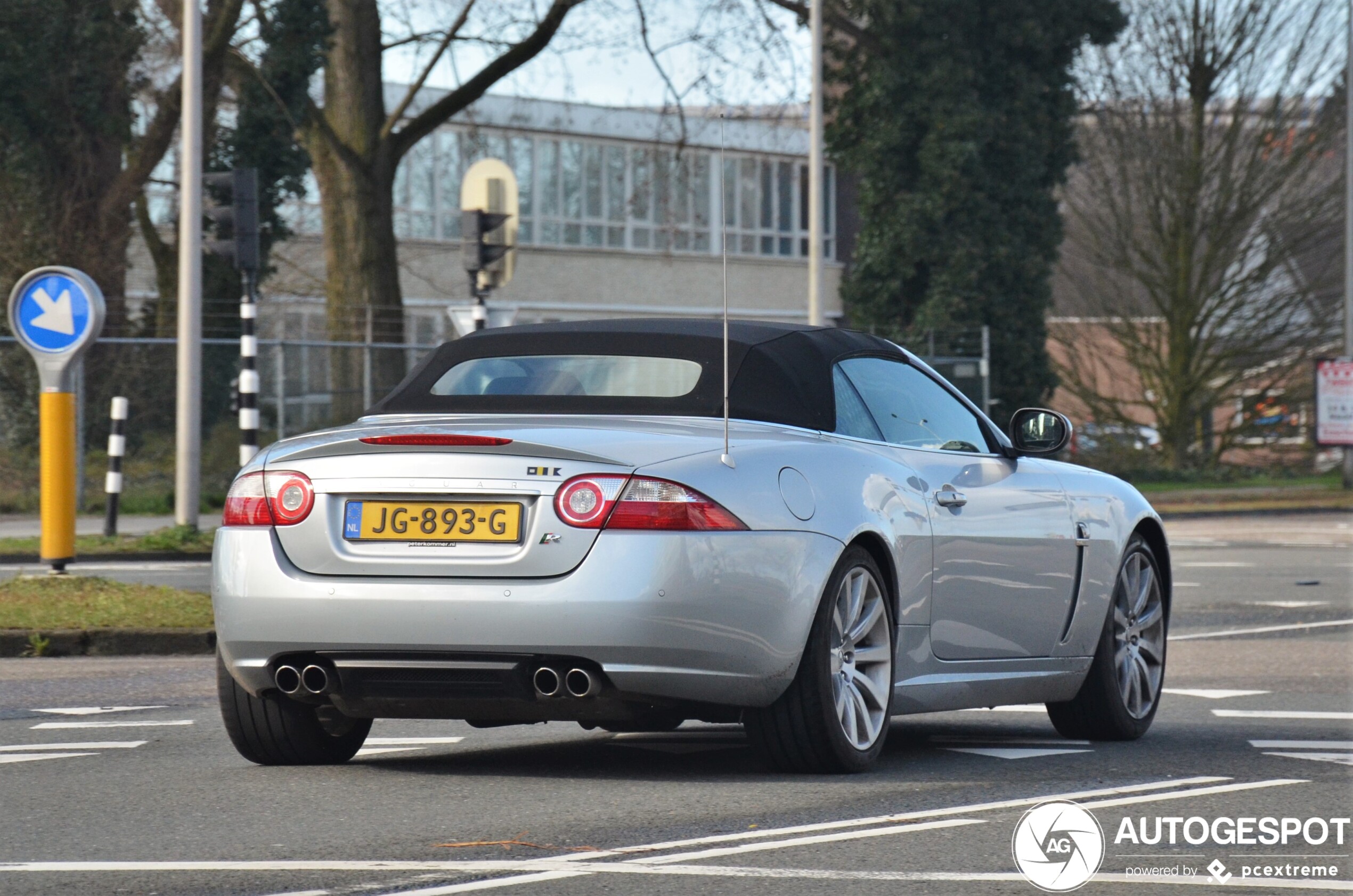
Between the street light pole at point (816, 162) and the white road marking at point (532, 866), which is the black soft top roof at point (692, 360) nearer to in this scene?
the white road marking at point (532, 866)

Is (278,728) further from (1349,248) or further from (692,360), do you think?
(1349,248)

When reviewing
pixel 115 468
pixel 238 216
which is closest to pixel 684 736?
pixel 238 216

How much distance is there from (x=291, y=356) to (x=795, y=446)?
21.9 metres

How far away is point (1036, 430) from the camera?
7844mm

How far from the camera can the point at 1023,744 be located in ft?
25.2

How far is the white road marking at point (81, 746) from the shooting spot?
7.46 m

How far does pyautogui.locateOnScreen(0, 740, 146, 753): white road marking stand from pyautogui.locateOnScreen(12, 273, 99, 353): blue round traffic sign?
5.44 m

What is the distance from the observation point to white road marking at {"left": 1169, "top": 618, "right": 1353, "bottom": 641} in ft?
41.6

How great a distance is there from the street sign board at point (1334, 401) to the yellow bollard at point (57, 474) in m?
26.2

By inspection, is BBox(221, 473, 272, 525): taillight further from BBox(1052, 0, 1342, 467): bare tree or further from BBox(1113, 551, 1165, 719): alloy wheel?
BBox(1052, 0, 1342, 467): bare tree

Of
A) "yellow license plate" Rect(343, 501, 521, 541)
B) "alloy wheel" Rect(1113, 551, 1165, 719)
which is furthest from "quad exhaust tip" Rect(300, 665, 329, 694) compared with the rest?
"alloy wheel" Rect(1113, 551, 1165, 719)

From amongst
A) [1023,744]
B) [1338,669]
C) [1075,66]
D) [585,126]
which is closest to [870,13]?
[1075,66]

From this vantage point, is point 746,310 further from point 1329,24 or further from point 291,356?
point 291,356

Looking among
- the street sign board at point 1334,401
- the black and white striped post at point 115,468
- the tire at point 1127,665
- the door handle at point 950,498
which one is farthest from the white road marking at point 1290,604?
the street sign board at point 1334,401
